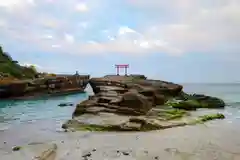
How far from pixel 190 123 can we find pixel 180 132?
16.0 ft

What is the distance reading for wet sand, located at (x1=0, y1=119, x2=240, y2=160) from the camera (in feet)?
53.1

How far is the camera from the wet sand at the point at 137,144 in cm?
1619

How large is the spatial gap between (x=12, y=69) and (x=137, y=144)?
80.0 meters

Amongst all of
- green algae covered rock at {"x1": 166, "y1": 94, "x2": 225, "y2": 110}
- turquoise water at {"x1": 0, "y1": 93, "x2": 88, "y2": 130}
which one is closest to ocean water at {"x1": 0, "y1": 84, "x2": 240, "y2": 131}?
turquoise water at {"x1": 0, "y1": 93, "x2": 88, "y2": 130}

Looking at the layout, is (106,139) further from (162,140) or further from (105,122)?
(105,122)

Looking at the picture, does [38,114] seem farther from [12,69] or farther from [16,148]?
[12,69]

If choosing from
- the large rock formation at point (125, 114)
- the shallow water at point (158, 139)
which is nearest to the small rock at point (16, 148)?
the shallow water at point (158, 139)

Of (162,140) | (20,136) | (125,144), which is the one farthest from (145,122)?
(20,136)

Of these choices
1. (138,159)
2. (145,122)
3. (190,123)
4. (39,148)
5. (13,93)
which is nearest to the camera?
(138,159)

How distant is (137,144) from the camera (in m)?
19.1

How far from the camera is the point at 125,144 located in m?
19.0

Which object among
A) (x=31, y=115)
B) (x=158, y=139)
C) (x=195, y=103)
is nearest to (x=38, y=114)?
(x=31, y=115)

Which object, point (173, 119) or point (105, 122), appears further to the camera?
point (173, 119)

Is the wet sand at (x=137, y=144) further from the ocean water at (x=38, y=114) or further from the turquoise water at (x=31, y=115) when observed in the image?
the turquoise water at (x=31, y=115)
